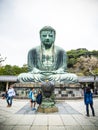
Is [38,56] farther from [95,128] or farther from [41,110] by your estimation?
[95,128]

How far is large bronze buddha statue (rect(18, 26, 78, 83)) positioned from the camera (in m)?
15.2

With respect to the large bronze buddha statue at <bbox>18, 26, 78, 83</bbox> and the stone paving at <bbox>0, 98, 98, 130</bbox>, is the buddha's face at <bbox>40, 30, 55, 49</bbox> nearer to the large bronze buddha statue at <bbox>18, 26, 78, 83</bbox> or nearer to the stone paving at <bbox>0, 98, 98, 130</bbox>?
the large bronze buddha statue at <bbox>18, 26, 78, 83</bbox>

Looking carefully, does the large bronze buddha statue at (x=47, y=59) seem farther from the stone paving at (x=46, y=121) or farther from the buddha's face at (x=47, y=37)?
the stone paving at (x=46, y=121)

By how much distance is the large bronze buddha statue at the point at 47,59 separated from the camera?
50.0 ft

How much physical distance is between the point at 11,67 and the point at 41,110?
30.2 metres

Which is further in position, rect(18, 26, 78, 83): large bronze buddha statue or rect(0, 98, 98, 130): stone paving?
rect(18, 26, 78, 83): large bronze buddha statue

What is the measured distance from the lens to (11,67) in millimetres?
37812

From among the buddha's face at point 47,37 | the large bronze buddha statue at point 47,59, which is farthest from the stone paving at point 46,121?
the buddha's face at point 47,37

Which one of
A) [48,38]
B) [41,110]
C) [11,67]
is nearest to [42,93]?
[41,110]

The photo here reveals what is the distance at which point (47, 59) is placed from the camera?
53.0 feet

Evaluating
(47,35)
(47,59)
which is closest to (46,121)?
(47,59)

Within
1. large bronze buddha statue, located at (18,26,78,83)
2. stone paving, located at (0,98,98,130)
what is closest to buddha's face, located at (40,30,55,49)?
large bronze buddha statue, located at (18,26,78,83)

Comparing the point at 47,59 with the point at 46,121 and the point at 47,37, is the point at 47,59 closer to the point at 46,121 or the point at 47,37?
the point at 47,37

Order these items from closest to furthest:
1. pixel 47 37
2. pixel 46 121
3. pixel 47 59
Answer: pixel 46 121 < pixel 47 37 < pixel 47 59
